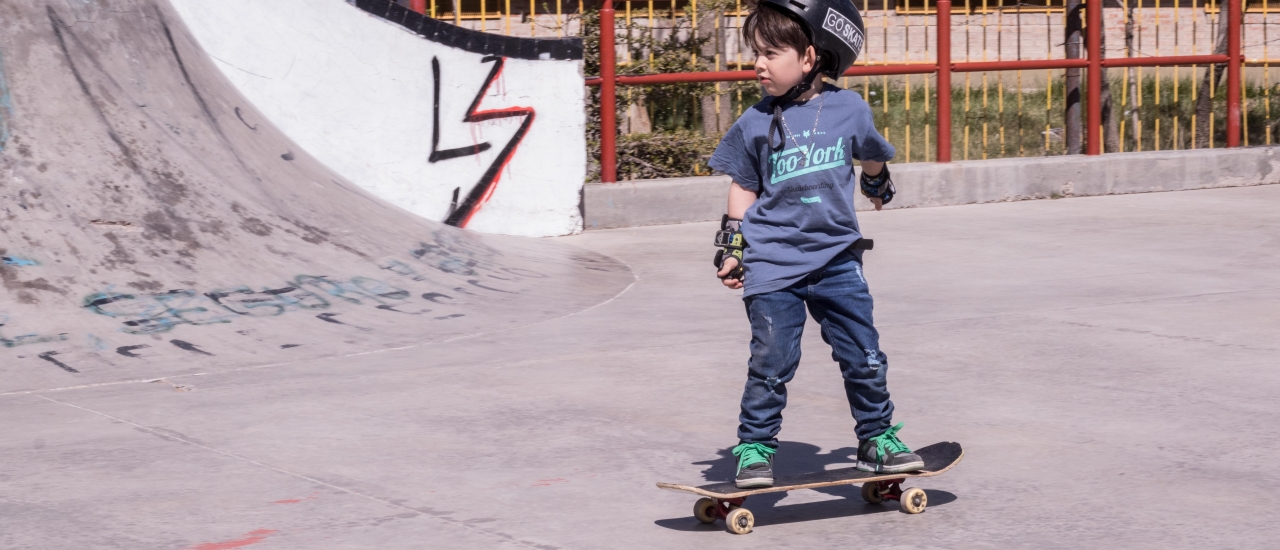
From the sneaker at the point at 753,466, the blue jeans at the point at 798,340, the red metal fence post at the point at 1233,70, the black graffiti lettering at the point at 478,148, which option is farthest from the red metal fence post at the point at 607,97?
the sneaker at the point at 753,466

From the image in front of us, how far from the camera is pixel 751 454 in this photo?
148 inches

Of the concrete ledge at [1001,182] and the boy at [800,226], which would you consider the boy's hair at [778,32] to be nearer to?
the boy at [800,226]

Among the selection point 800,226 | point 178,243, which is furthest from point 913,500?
point 178,243

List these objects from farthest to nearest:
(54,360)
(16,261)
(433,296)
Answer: (433,296), (16,261), (54,360)

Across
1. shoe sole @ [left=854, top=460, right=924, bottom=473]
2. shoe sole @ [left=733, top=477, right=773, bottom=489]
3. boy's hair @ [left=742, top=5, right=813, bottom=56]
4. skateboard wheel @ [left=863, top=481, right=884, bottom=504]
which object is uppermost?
boy's hair @ [left=742, top=5, right=813, bottom=56]

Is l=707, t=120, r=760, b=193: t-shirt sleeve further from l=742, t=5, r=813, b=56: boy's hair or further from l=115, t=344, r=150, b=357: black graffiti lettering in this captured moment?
l=115, t=344, r=150, b=357: black graffiti lettering

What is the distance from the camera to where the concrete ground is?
3.73m

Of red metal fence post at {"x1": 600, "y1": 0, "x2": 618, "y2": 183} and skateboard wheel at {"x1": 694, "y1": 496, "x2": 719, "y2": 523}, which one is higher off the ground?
red metal fence post at {"x1": 600, "y1": 0, "x2": 618, "y2": 183}

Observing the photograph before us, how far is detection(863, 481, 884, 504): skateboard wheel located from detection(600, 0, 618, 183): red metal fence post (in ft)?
22.9

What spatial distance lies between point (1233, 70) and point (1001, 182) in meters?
2.69

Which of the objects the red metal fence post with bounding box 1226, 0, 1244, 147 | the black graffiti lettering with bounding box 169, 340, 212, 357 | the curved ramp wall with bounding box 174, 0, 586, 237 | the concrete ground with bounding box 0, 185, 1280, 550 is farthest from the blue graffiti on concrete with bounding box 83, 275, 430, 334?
the red metal fence post with bounding box 1226, 0, 1244, 147

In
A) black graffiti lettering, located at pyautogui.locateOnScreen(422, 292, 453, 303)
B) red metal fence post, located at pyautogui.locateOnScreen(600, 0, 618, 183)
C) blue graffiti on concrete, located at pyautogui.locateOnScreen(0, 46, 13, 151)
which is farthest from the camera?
red metal fence post, located at pyautogui.locateOnScreen(600, 0, 618, 183)

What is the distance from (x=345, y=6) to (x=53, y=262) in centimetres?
365

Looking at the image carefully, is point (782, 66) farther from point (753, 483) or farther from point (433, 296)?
point (433, 296)
